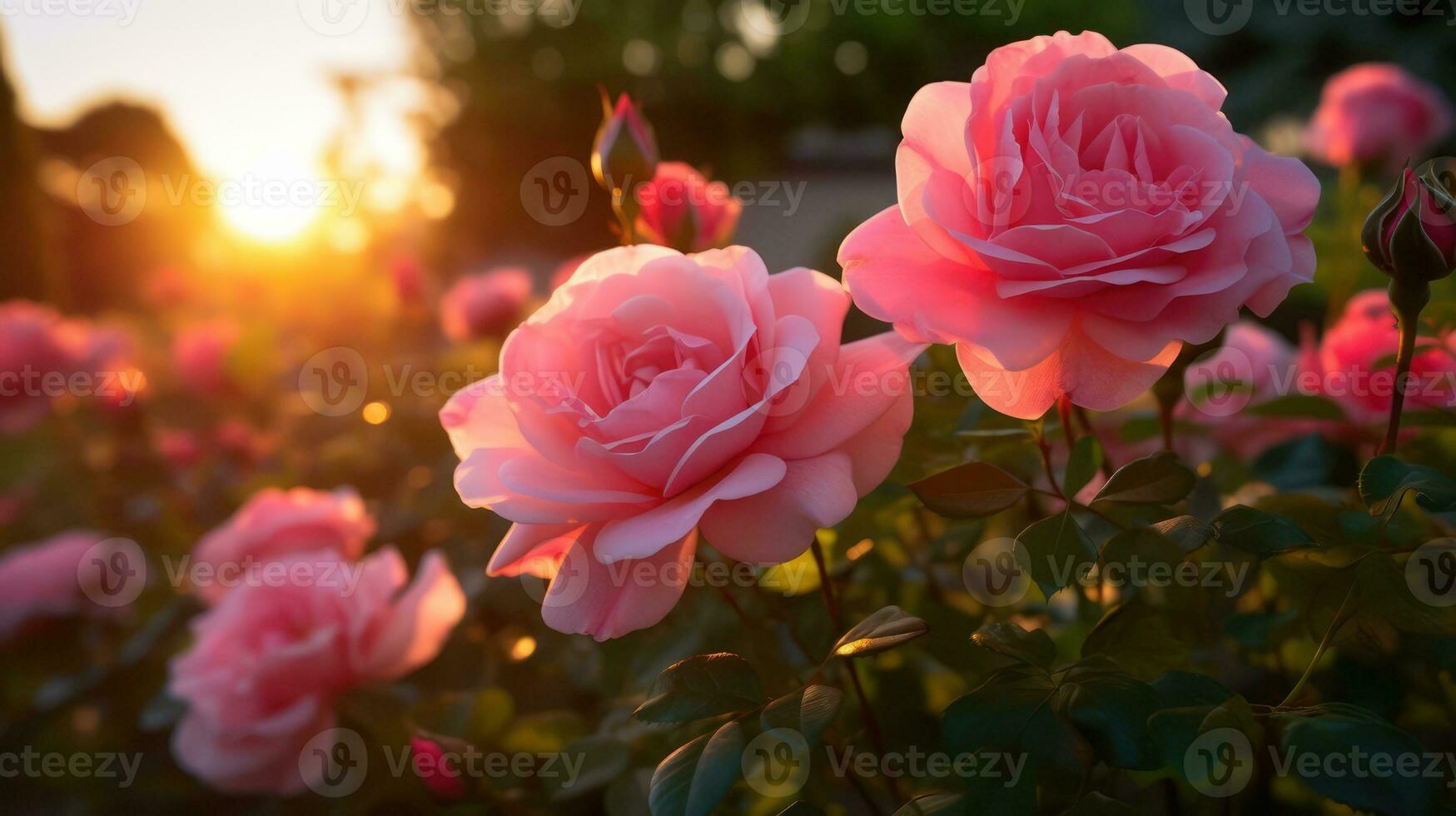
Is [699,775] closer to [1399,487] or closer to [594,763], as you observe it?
[594,763]

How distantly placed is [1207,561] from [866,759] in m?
0.22

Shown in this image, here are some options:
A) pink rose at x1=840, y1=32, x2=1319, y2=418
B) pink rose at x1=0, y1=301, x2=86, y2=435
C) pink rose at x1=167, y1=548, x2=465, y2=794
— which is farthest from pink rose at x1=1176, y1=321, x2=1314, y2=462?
pink rose at x1=0, y1=301, x2=86, y2=435

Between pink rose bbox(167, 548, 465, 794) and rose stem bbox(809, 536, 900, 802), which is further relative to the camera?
pink rose bbox(167, 548, 465, 794)

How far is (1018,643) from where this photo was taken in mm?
436

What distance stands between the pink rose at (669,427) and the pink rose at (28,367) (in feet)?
6.15

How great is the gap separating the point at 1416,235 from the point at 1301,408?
220 millimetres

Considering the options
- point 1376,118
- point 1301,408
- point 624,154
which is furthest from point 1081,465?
point 1376,118

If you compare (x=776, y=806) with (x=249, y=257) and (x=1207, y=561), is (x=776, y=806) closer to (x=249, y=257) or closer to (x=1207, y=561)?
(x=1207, y=561)

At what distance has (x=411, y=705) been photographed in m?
0.79

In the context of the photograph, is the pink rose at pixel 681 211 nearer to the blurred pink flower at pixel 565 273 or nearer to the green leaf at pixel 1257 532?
the blurred pink flower at pixel 565 273

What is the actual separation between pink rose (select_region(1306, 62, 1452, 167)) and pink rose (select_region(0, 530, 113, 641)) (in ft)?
7.74

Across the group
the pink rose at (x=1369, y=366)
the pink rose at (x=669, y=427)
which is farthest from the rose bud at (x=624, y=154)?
the pink rose at (x=1369, y=366)

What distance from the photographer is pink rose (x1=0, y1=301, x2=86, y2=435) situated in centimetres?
187

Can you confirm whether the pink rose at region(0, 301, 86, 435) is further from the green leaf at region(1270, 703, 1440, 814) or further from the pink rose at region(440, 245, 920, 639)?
the green leaf at region(1270, 703, 1440, 814)
